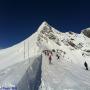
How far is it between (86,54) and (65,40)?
7884mm

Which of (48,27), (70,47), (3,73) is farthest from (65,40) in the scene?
(3,73)

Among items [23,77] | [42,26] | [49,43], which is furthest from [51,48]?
[23,77]

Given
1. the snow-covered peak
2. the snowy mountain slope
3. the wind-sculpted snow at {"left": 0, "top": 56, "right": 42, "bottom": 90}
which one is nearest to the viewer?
the wind-sculpted snow at {"left": 0, "top": 56, "right": 42, "bottom": 90}

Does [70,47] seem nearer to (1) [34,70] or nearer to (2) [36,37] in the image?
(2) [36,37]

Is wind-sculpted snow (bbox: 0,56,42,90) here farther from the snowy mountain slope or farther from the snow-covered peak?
the snow-covered peak

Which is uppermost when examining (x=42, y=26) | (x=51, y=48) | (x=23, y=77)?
(x=42, y=26)

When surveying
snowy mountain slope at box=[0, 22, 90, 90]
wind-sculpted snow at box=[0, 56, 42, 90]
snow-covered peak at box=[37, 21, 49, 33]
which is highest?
snow-covered peak at box=[37, 21, 49, 33]

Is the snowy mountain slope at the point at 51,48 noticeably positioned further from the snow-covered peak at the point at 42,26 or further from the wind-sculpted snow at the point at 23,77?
the wind-sculpted snow at the point at 23,77

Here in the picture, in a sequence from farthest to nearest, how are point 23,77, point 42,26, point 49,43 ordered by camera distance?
point 42,26
point 49,43
point 23,77

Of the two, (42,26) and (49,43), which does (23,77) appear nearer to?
(49,43)

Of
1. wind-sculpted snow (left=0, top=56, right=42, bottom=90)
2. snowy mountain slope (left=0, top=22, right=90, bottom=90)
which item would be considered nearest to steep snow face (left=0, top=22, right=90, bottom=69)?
snowy mountain slope (left=0, top=22, right=90, bottom=90)

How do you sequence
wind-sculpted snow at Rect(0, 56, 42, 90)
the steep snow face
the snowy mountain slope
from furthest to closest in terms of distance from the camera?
the steep snow face → the snowy mountain slope → wind-sculpted snow at Rect(0, 56, 42, 90)

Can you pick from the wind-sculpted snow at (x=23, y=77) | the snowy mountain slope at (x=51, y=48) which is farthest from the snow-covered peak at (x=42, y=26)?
the wind-sculpted snow at (x=23, y=77)

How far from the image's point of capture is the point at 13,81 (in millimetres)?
16938
